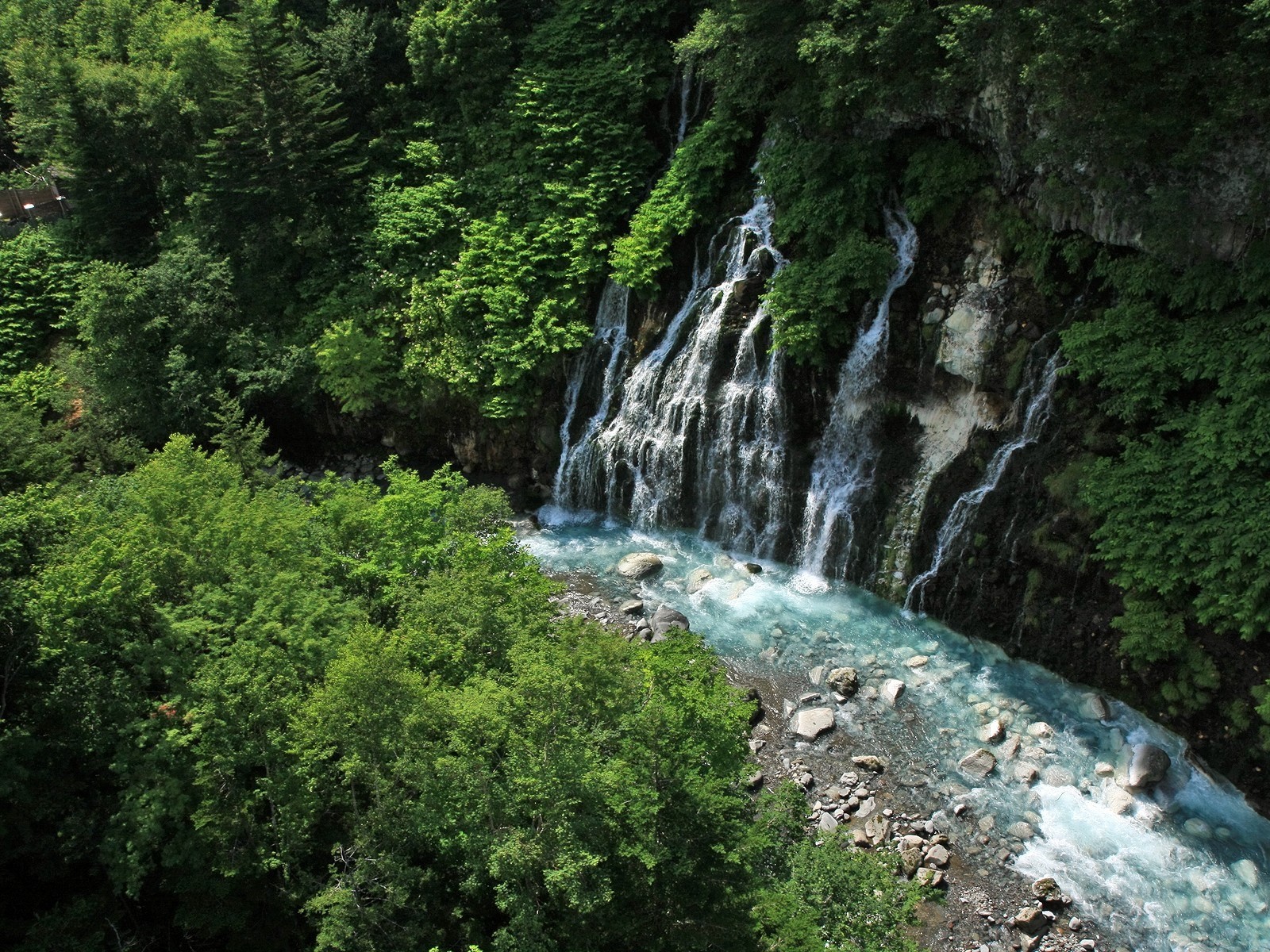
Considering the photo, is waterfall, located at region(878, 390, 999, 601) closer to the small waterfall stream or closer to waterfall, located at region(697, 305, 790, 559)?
the small waterfall stream

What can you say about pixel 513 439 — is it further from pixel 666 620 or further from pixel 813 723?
pixel 813 723

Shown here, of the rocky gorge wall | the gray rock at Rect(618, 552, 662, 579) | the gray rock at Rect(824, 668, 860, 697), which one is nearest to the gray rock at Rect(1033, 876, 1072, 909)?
the rocky gorge wall

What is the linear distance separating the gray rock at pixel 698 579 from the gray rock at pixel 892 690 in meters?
4.77

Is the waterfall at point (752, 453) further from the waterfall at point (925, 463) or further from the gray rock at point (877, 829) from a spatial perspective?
the gray rock at point (877, 829)

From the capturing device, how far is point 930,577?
709 inches

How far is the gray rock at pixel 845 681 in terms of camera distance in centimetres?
1647

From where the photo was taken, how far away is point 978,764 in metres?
14.8

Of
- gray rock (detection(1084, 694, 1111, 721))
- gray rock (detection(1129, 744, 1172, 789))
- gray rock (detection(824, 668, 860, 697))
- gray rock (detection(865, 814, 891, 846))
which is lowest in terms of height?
gray rock (detection(865, 814, 891, 846))

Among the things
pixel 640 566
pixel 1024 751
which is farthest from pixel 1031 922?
pixel 640 566

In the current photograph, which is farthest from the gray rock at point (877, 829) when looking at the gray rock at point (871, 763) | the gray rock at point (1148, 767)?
the gray rock at point (1148, 767)

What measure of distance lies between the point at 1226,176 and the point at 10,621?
18817 millimetres

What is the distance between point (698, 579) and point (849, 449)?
4.45 m

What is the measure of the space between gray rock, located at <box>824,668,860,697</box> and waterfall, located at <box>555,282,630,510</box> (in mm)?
8971

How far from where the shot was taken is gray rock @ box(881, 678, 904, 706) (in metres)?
16.3
